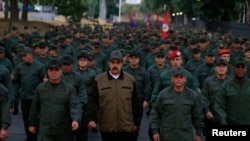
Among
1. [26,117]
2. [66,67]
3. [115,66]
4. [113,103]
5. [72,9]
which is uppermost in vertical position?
[72,9]

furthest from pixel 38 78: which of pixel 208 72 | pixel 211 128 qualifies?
pixel 211 128

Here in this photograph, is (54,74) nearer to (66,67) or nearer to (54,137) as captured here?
(54,137)

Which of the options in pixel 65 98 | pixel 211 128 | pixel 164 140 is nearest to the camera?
pixel 211 128

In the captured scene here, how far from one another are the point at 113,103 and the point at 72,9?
41689mm

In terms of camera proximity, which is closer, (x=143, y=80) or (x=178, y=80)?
(x=178, y=80)

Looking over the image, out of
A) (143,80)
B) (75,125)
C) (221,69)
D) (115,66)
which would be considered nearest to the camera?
(115,66)

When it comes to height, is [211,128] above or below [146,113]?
above

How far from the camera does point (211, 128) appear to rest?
23.8 feet

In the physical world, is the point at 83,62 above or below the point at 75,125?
above

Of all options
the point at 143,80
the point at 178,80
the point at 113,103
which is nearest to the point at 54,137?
the point at 113,103

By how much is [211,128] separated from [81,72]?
494cm

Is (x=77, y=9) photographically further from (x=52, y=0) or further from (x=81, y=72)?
(x=81, y=72)

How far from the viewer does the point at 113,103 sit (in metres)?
8.07

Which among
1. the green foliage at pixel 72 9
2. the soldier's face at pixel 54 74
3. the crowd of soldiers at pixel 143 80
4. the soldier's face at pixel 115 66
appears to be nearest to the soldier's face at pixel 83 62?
the crowd of soldiers at pixel 143 80
